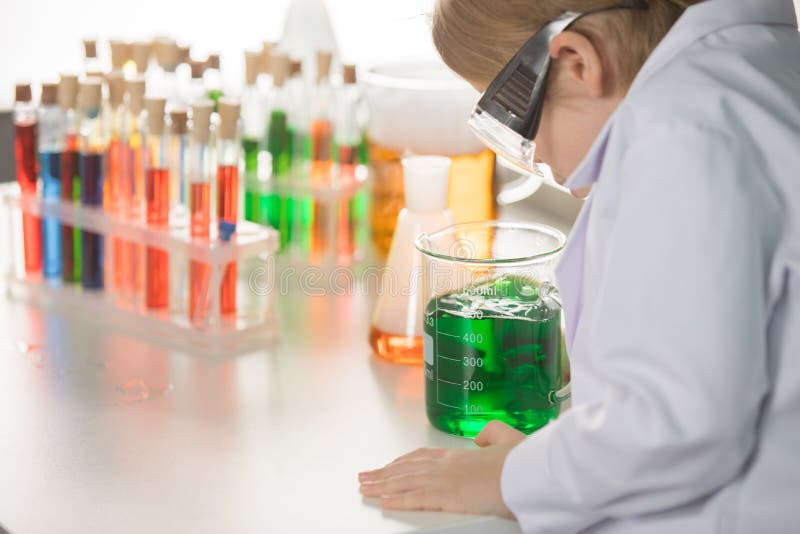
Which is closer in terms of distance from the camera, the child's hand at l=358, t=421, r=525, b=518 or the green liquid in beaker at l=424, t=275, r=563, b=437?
the child's hand at l=358, t=421, r=525, b=518

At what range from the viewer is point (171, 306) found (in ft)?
4.27

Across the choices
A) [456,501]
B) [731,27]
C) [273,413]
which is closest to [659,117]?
[731,27]

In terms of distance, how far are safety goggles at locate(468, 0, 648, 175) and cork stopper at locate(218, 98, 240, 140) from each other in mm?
400

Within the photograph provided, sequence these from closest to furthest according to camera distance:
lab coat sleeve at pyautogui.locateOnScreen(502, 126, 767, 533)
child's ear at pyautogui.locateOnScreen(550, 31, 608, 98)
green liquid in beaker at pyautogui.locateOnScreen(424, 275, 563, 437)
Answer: lab coat sleeve at pyautogui.locateOnScreen(502, 126, 767, 533) < child's ear at pyautogui.locateOnScreen(550, 31, 608, 98) < green liquid in beaker at pyautogui.locateOnScreen(424, 275, 563, 437)

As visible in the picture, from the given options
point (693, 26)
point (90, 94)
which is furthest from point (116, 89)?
point (693, 26)

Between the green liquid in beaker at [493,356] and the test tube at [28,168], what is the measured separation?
25.0 inches

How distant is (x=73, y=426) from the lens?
3.50ft

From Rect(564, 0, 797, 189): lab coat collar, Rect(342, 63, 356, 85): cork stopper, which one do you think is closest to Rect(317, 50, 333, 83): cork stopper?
Rect(342, 63, 356, 85): cork stopper

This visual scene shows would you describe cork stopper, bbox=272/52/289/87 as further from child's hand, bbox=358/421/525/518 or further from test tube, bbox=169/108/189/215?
child's hand, bbox=358/421/525/518

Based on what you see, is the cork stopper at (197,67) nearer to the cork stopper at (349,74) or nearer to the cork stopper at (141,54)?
Answer: the cork stopper at (141,54)

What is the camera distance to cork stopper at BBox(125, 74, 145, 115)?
1321mm

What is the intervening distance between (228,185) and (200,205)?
46 mm

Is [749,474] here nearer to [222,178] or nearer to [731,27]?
[731,27]

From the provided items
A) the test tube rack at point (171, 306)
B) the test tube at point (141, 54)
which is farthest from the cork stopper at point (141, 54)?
the test tube rack at point (171, 306)
